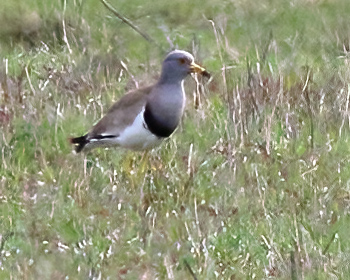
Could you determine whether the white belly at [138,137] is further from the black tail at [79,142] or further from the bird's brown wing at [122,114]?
the black tail at [79,142]

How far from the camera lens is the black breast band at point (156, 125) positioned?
5020mm

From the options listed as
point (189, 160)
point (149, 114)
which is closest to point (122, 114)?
point (149, 114)

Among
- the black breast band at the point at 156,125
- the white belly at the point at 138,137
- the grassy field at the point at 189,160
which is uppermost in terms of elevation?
the black breast band at the point at 156,125

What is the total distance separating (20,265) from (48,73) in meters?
3.06

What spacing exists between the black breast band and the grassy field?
27 cm

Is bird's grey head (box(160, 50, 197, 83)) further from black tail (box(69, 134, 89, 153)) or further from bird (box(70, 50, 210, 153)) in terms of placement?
black tail (box(69, 134, 89, 153))

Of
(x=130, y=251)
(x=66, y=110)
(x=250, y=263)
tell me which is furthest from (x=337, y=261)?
(x=66, y=110)

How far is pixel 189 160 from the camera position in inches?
194

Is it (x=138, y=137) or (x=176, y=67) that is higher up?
(x=176, y=67)

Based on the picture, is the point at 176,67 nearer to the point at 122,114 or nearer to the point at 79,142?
the point at 122,114

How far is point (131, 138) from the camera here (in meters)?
5.10

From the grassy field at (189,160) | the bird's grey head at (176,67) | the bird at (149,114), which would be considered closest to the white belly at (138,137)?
the bird at (149,114)

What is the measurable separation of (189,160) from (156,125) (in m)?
0.34

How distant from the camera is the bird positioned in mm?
5043
